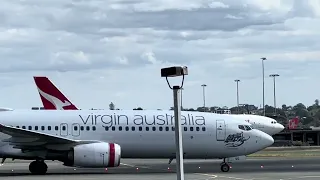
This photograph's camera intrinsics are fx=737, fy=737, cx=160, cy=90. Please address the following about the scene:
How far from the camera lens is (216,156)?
3525 cm

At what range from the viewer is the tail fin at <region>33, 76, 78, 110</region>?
53.6 metres

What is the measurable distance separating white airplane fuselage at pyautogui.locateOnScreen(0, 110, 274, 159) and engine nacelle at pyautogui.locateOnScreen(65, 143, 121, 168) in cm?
109

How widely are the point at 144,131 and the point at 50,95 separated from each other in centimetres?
2127

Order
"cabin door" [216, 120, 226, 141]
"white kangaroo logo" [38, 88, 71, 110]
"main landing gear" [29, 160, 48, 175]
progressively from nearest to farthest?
"main landing gear" [29, 160, 48, 175]
"cabin door" [216, 120, 226, 141]
"white kangaroo logo" [38, 88, 71, 110]

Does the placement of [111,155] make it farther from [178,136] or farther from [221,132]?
[178,136]

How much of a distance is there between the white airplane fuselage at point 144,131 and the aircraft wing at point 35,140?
1.00 feet

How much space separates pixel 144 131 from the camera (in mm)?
34344

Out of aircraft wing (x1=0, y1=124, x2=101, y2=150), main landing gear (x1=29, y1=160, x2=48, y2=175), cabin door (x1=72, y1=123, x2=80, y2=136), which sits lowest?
main landing gear (x1=29, y1=160, x2=48, y2=175)

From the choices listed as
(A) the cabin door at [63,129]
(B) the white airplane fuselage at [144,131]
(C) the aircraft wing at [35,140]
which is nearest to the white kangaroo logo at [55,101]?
(B) the white airplane fuselage at [144,131]

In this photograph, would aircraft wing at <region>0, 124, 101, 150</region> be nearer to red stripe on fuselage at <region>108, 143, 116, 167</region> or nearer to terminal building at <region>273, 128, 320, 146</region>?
red stripe on fuselage at <region>108, 143, 116, 167</region>

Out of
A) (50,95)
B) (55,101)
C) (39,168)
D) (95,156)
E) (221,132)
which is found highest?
(50,95)

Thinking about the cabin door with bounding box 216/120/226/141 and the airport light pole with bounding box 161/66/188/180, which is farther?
the cabin door with bounding box 216/120/226/141

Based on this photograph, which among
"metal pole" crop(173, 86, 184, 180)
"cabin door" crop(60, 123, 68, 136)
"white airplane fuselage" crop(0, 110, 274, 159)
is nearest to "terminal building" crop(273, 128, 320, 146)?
"white airplane fuselage" crop(0, 110, 274, 159)

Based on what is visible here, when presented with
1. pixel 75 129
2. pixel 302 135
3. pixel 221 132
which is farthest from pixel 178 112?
pixel 302 135
